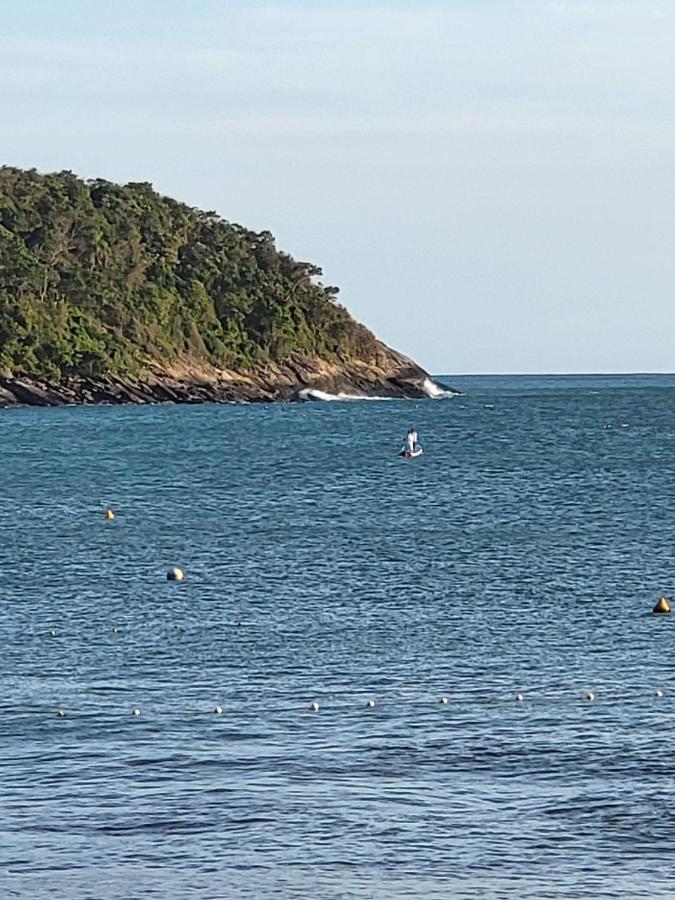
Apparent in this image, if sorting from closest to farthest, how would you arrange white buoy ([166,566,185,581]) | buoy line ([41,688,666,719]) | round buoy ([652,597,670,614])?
1. buoy line ([41,688,666,719])
2. round buoy ([652,597,670,614])
3. white buoy ([166,566,185,581])

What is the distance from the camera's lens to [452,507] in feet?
241

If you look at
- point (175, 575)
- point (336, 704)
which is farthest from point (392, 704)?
→ point (175, 575)

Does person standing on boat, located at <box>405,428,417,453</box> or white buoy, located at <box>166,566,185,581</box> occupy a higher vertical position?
person standing on boat, located at <box>405,428,417,453</box>

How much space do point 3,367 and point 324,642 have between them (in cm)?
15681

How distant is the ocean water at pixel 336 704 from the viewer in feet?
67.1

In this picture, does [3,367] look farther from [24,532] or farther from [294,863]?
[294,863]

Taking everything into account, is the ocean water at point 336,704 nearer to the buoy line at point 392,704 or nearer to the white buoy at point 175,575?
the buoy line at point 392,704

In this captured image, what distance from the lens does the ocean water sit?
2045cm

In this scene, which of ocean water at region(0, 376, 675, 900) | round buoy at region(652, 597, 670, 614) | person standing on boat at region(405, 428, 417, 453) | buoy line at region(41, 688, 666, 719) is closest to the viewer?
ocean water at region(0, 376, 675, 900)

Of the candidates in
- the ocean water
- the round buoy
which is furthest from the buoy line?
the round buoy

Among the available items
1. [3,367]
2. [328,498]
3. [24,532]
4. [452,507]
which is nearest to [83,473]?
[328,498]

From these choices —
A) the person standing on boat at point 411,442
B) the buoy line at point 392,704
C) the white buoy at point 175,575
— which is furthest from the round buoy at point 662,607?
the person standing on boat at point 411,442

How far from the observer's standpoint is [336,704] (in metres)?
29.3

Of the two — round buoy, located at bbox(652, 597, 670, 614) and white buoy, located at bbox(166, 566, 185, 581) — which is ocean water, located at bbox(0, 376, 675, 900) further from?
round buoy, located at bbox(652, 597, 670, 614)
